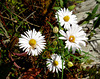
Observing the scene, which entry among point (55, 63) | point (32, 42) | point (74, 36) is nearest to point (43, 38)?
point (32, 42)

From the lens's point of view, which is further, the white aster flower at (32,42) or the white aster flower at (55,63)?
the white aster flower at (55,63)

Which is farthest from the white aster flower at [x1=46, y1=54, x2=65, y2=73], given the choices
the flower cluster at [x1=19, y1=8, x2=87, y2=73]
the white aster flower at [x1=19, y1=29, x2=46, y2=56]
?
the white aster flower at [x1=19, y1=29, x2=46, y2=56]

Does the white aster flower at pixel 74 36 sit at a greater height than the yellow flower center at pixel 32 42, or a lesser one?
greater

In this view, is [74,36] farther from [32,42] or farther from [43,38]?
[32,42]

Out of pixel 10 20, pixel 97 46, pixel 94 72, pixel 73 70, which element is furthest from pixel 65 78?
pixel 10 20

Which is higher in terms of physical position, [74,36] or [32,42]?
[74,36]

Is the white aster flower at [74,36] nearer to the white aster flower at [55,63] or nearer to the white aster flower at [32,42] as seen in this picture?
the white aster flower at [32,42]

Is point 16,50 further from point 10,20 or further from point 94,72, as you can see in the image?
point 94,72

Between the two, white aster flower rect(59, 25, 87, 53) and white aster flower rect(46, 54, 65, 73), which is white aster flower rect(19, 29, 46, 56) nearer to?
white aster flower rect(59, 25, 87, 53)

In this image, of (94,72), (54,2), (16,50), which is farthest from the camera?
(54,2)

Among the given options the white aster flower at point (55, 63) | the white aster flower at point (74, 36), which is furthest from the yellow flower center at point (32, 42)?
the white aster flower at point (55, 63)

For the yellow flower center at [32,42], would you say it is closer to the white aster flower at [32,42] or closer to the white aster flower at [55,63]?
the white aster flower at [32,42]
